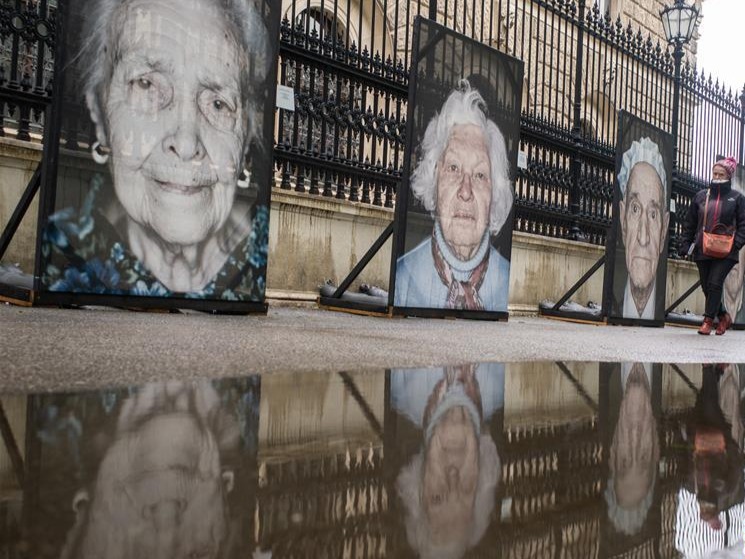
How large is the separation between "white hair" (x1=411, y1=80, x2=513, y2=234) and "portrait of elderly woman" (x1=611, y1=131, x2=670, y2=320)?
2473 millimetres

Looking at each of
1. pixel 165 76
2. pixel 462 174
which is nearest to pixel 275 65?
pixel 165 76

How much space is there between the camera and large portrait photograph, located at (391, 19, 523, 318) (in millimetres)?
5902

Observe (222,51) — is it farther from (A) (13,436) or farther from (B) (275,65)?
(A) (13,436)

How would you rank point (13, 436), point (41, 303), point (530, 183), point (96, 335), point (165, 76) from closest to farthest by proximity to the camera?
point (13, 436) → point (96, 335) → point (41, 303) → point (165, 76) → point (530, 183)

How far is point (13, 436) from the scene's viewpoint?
1.18 metres

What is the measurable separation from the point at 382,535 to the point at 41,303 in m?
3.59

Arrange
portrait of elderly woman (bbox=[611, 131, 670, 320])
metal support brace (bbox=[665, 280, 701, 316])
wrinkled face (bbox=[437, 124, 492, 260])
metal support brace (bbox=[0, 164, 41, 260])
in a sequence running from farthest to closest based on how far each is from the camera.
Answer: metal support brace (bbox=[665, 280, 701, 316]) < portrait of elderly woman (bbox=[611, 131, 670, 320]) < wrinkled face (bbox=[437, 124, 492, 260]) < metal support brace (bbox=[0, 164, 41, 260])

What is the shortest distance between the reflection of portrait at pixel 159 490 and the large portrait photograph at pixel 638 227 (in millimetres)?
7562

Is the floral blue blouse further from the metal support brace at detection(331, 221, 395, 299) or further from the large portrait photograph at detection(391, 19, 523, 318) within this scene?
the large portrait photograph at detection(391, 19, 523, 318)

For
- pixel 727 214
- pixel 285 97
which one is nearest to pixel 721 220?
pixel 727 214

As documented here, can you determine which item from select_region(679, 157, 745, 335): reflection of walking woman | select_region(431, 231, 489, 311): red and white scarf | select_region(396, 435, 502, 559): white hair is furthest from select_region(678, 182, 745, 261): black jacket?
select_region(396, 435, 502, 559): white hair

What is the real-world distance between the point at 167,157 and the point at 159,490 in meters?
3.59

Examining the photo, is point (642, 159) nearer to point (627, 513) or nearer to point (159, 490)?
point (627, 513)

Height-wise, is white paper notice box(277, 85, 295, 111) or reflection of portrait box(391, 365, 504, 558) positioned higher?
white paper notice box(277, 85, 295, 111)
